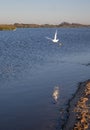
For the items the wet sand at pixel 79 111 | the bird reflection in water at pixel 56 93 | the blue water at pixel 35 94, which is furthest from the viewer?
the bird reflection in water at pixel 56 93

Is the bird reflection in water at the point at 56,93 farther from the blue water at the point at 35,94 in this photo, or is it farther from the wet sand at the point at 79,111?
the wet sand at the point at 79,111

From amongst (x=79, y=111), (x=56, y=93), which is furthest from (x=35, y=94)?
(x=79, y=111)

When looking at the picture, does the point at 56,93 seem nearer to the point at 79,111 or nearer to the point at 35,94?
the point at 35,94

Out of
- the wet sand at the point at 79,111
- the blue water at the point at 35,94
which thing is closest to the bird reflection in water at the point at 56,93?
the blue water at the point at 35,94

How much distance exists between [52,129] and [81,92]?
7096 millimetres

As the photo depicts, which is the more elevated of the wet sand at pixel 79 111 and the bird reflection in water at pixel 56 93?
the wet sand at pixel 79 111

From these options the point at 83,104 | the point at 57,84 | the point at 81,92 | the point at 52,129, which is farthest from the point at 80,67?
the point at 52,129

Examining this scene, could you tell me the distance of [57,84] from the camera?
2609 centimetres

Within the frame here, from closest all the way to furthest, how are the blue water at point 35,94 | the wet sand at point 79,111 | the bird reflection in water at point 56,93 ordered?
1. the wet sand at point 79,111
2. the blue water at point 35,94
3. the bird reflection in water at point 56,93

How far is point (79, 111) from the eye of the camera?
18094 millimetres

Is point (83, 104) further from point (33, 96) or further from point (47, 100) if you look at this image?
point (33, 96)

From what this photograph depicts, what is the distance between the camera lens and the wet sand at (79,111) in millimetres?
15820

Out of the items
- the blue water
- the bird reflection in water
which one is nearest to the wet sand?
the blue water

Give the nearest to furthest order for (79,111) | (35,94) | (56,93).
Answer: (79,111)
(35,94)
(56,93)
